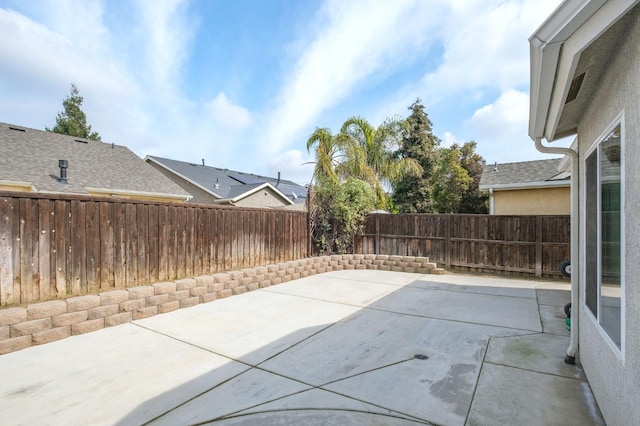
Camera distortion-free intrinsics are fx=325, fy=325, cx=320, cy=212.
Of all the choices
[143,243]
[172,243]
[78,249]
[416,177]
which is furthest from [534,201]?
[78,249]

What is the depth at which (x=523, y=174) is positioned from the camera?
11.9 m

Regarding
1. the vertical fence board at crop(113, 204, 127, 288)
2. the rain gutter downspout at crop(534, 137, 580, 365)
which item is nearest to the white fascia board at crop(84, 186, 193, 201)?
the vertical fence board at crop(113, 204, 127, 288)

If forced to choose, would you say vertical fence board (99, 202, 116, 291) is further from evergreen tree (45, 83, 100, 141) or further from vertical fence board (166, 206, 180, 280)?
evergreen tree (45, 83, 100, 141)

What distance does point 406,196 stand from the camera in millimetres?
20812

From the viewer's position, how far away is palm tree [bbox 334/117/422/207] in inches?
487

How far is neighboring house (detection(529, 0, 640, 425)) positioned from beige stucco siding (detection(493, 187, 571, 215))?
29.8 ft

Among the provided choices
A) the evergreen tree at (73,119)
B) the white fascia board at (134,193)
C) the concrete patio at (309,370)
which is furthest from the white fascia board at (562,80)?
the evergreen tree at (73,119)

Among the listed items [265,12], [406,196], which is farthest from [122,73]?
[406,196]

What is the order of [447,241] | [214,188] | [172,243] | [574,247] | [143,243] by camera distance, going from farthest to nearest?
[214,188] < [447,241] < [172,243] < [143,243] < [574,247]

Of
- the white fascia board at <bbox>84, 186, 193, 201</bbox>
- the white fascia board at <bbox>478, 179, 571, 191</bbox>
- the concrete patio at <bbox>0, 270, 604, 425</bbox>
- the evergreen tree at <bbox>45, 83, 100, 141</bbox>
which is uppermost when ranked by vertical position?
the evergreen tree at <bbox>45, 83, 100, 141</bbox>

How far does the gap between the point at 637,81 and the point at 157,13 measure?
27.1 ft

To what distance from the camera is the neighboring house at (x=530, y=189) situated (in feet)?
35.1

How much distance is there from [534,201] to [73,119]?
29.9m

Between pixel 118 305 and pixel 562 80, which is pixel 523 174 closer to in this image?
pixel 562 80
